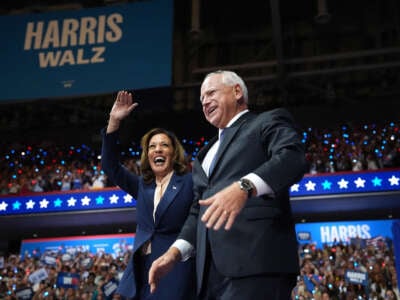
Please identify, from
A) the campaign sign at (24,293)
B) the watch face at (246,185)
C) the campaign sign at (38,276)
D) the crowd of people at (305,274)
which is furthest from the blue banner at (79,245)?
the watch face at (246,185)

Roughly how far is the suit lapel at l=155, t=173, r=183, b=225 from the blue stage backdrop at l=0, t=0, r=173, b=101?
6990 mm

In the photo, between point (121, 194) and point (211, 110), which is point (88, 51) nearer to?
point (121, 194)

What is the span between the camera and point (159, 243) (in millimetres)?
2334

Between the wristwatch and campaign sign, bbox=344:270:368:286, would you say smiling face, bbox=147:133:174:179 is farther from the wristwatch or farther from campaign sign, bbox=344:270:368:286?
campaign sign, bbox=344:270:368:286

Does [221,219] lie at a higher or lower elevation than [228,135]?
lower

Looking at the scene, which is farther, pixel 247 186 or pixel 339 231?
pixel 339 231

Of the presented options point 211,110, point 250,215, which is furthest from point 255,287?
point 211,110

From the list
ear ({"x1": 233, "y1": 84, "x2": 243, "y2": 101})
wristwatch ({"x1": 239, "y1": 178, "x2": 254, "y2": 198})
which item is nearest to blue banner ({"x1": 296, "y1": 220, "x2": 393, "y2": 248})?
ear ({"x1": 233, "y1": 84, "x2": 243, "y2": 101})

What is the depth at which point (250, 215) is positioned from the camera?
145cm

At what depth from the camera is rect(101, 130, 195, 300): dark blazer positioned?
2262 mm

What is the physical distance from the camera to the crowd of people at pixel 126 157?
917 cm

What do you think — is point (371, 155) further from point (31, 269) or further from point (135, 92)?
point (31, 269)

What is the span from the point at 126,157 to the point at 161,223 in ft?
31.4

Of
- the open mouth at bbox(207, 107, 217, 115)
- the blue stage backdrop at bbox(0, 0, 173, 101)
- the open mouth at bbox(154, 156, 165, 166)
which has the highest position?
the blue stage backdrop at bbox(0, 0, 173, 101)
